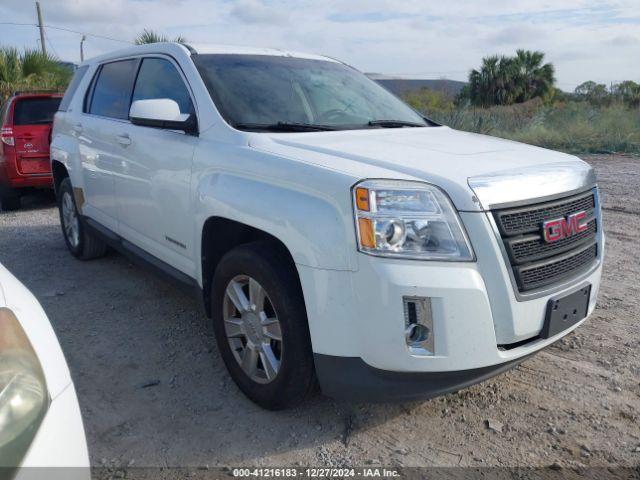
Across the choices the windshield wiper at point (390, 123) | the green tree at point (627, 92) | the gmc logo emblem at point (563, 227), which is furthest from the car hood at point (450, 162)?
the green tree at point (627, 92)

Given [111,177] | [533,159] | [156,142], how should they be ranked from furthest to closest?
[111,177], [156,142], [533,159]

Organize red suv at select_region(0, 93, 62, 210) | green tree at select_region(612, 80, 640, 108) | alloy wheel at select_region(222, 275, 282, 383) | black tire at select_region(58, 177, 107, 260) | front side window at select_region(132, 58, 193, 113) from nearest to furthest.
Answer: alloy wheel at select_region(222, 275, 282, 383)
front side window at select_region(132, 58, 193, 113)
black tire at select_region(58, 177, 107, 260)
red suv at select_region(0, 93, 62, 210)
green tree at select_region(612, 80, 640, 108)

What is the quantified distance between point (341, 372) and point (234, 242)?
1120 millimetres

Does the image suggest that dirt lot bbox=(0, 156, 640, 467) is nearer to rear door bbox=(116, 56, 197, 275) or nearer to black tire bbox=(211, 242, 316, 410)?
black tire bbox=(211, 242, 316, 410)

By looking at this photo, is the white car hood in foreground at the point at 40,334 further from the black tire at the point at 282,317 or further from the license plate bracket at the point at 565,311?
the license plate bracket at the point at 565,311

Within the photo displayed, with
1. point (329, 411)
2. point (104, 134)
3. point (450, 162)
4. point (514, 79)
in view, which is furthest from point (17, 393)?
point (514, 79)

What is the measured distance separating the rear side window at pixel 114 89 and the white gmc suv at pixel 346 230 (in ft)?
1.60

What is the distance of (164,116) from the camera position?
131 inches

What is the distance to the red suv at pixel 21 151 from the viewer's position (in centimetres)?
783

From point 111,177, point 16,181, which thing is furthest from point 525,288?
→ point 16,181

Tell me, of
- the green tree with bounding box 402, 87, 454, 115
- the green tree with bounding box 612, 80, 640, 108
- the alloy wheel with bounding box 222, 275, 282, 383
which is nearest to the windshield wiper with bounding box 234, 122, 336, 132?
the alloy wheel with bounding box 222, 275, 282, 383

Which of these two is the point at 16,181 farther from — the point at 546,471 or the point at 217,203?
the point at 546,471

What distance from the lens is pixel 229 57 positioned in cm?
380

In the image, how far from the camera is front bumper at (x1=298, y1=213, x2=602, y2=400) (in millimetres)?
2328
